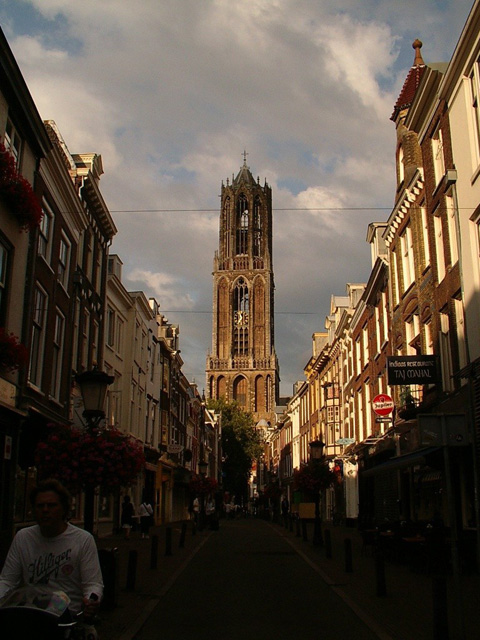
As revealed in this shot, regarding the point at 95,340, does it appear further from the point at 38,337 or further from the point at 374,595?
the point at 374,595

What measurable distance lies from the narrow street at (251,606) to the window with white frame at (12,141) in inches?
405

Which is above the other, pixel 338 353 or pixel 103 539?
pixel 338 353

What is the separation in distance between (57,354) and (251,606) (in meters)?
12.6

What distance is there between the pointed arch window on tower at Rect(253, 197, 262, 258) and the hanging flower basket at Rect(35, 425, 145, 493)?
429 feet

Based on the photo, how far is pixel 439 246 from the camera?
1992 centimetres

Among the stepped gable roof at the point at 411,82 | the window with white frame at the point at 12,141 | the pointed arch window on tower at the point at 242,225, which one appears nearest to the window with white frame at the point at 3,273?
the window with white frame at the point at 12,141

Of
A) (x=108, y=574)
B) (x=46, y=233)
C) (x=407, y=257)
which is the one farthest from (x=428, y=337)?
(x=108, y=574)

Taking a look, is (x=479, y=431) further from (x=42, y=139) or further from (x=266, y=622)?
(x=42, y=139)

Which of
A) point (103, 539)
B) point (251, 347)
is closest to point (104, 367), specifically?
point (103, 539)

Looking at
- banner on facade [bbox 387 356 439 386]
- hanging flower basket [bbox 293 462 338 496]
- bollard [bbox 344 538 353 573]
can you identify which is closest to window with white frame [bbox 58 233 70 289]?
banner on facade [bbox 387 356 439 386]

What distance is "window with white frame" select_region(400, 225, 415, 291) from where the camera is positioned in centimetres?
2375

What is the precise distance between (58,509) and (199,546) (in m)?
20.7

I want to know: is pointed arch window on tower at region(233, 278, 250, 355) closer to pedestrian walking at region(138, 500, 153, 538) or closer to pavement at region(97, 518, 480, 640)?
pedestrian walking at region(138, 500, 153, 538)

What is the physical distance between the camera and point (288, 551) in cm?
2238
